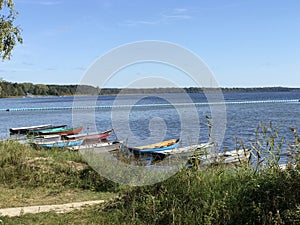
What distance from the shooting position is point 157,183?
708 centimetres

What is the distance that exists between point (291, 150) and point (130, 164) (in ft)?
15.5

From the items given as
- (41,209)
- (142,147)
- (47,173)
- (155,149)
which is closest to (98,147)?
(155,149)

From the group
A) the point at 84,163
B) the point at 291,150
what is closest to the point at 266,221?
the point at 291,150

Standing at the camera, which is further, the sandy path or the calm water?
the calm water

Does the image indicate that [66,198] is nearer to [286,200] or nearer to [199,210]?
[199,210]

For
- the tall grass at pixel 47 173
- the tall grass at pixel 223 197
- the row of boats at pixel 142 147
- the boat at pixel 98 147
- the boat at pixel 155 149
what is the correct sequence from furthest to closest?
the boat at pixel 155 149, the boat at pixel 98 147, the tall grass at pixel 47 173, the row of boats at pixel 142 147, the tall grass at pixel 223 197

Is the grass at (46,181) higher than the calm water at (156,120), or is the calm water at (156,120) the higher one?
the grass at (46,181)

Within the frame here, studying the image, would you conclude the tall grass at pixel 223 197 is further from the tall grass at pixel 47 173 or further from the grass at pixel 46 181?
the tall grass at pixel 47 173

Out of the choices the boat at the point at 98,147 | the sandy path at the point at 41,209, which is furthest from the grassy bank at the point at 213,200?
the boat at the point at 98,147

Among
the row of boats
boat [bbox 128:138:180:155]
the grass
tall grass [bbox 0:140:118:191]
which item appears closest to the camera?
the row of boats

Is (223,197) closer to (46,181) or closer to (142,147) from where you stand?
(46,181)

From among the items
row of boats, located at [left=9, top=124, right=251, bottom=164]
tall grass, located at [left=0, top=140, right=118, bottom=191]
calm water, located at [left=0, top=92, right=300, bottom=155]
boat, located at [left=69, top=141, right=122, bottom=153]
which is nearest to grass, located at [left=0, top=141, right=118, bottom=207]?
tall grass, located at [left=0, top=140, right=118, bottom=191]

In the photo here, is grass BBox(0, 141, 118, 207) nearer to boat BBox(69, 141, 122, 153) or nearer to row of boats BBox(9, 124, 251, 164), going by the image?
row of boats BBox(9, 124, 251, 164)

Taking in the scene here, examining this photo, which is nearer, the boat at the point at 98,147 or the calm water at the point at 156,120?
the boat at the point at 98,147
